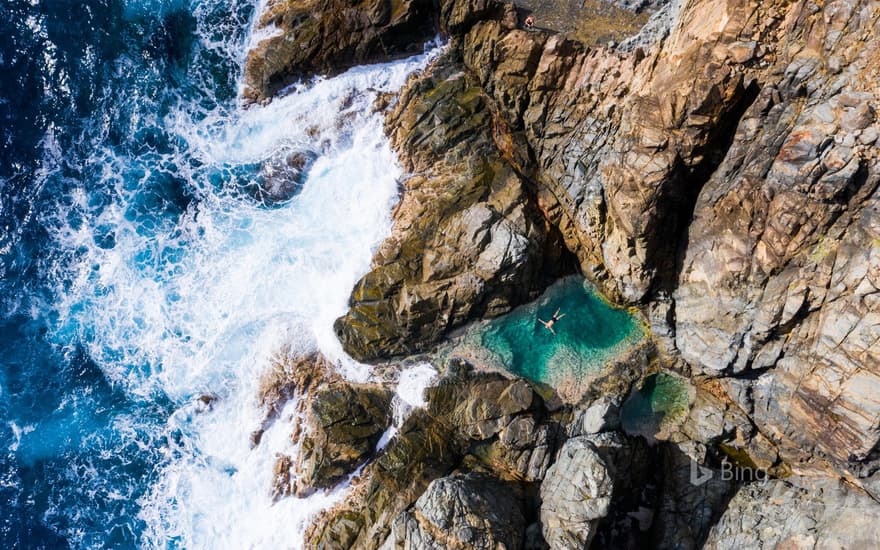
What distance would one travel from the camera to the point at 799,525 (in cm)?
1947

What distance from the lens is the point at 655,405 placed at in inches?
954

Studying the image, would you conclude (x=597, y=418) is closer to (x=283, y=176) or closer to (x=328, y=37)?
(x=283, y=176)

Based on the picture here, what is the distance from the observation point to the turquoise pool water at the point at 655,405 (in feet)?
78.3

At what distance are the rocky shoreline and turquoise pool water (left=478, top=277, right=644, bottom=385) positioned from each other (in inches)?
26.8

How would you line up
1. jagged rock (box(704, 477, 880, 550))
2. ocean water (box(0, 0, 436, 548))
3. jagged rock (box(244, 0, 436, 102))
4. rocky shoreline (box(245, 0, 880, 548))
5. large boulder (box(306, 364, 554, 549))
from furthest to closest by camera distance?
1. jagged rock (box(244, 0, 436, 102))
2. ocean water (box(0, 0, 436, 548))
3. large boulder (box(306, 364, 554, 549))
4. rocky shoreline (box(245, 0, 880, 548))
5. jagged rock (box(704, 477, 880, 550))

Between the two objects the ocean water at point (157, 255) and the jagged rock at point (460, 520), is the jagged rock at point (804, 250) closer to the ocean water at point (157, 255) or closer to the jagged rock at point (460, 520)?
the jagged rock at point (460, 520)

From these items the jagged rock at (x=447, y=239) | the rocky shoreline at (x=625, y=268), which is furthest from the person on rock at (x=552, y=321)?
the jagged rock at (x=447, y=239)

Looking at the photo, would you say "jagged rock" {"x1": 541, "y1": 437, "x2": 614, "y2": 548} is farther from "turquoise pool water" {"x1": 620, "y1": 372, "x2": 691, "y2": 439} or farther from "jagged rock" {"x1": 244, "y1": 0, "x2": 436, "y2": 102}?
"jagged rock" {"x1": 244, "y1": 0, "x2": 436, "y2": 102}

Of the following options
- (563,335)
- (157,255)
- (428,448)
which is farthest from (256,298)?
(563,335)

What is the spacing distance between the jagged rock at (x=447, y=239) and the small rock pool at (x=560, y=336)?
1056mm

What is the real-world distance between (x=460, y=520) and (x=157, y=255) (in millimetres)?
20857

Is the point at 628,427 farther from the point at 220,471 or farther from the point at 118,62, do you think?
the point at 118,62

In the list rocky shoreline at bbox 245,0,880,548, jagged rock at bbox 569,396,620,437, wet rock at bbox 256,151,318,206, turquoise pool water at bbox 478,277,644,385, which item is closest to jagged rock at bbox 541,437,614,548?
rocky shoreline at bbox 245,0,880,548

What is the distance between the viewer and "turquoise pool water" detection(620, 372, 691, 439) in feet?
78.3
